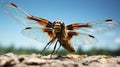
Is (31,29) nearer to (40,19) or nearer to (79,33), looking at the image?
(40,19)

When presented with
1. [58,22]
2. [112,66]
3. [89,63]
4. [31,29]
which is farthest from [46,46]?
[112,66]

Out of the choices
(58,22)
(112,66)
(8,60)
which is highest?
(58,22)

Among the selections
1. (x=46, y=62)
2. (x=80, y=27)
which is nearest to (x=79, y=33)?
(x=80, y=27)

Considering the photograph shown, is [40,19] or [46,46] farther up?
[40,19]

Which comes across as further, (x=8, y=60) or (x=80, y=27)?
(x=80, y=27)

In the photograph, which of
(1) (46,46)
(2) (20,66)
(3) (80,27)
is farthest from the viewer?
(3) (80,27)

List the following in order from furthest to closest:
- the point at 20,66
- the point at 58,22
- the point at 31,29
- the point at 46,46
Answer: the point at 31,29 → the point at 46,46 → the point at 58,22 → the point at 20,66

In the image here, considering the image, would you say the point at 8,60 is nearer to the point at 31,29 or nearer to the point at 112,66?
the point at 112,66

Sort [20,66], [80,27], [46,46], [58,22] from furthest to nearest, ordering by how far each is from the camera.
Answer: [80,27] < [46,46] < [58,22] < [20,66]

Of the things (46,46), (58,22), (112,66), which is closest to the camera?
(112,66)
